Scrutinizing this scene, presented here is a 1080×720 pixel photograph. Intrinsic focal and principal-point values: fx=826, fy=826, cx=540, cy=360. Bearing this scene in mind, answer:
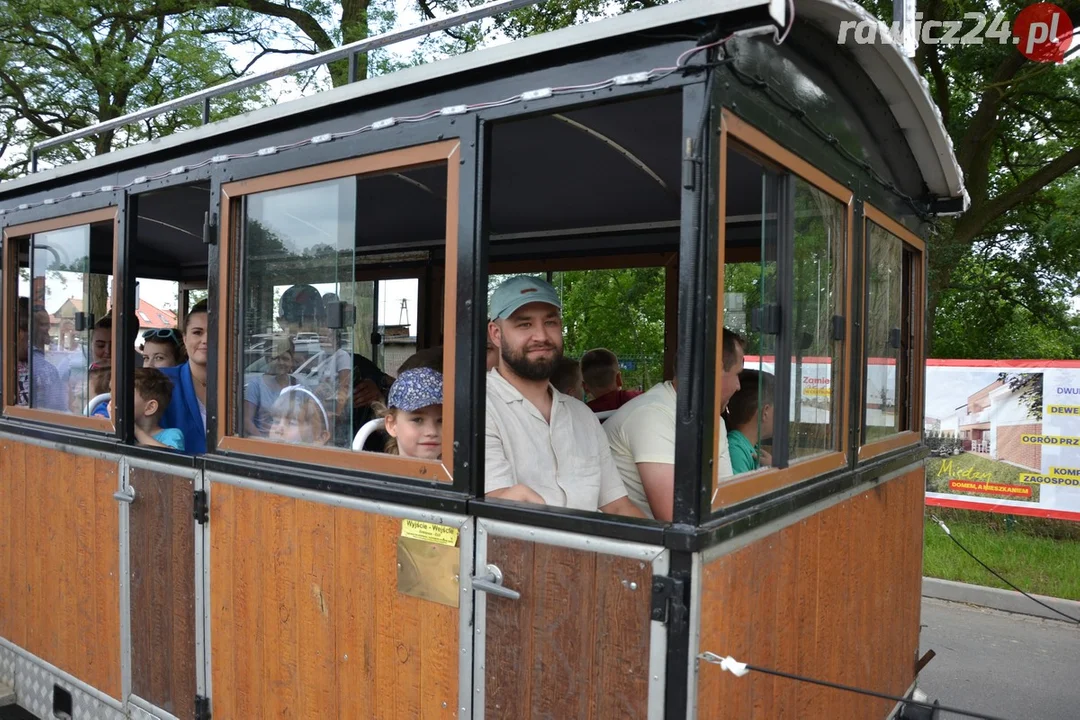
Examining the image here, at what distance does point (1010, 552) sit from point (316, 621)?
646 centimetres

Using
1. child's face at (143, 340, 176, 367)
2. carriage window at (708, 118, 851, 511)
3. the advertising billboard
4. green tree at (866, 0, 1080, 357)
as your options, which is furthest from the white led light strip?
green tree at (866, 0, 1080, 357)

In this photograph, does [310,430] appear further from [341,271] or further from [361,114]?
[361,114]

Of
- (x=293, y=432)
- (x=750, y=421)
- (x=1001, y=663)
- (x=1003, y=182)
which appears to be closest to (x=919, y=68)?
(x=1003, y=182)

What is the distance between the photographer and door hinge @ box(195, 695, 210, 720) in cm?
300

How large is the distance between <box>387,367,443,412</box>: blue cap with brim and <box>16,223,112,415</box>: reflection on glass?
1.64m

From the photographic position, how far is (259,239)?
290 cm

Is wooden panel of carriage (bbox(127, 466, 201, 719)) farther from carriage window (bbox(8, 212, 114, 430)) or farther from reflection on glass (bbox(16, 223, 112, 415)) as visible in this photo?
reflection on glass (bbox(16, 223, 112, 415))

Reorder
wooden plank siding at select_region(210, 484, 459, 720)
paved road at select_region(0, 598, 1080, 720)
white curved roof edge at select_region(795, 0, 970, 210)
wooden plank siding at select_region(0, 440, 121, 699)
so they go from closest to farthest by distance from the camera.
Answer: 1. white curved roof edge at select_region(795, 0, 970, 210)
2. wooden plank siding at select_region(210, 484, 459, 720)
3. wooden plank siding at select_region(0, 440, 121, 699)
4. paved road at select_region(0, 598, 1080, 720)

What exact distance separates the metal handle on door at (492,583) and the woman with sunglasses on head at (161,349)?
3.31 m

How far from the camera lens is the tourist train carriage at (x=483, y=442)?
6.52 ft

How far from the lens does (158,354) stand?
4.91 m

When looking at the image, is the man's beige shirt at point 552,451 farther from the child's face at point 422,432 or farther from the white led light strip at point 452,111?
the white led light strip at point 452,111

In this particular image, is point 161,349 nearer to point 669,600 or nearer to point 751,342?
point 751,342

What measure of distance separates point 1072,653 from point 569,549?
499 centimetres
